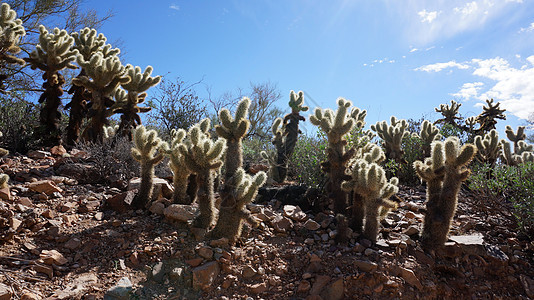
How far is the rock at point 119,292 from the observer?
3.13 m

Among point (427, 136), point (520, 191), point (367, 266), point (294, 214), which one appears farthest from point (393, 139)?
point (367, 266)

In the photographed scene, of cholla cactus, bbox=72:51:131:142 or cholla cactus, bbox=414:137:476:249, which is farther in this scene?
cholla cactus, bbox=72:51:131:142

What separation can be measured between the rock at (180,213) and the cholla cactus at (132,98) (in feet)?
13.0

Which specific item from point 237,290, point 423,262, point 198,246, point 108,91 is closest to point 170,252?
point 198,246

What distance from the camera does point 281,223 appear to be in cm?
436

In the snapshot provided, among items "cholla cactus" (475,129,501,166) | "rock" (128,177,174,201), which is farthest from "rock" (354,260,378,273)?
"cholla cactus" (475,129,501,166)

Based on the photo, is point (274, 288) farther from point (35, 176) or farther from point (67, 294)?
point (35, 176)

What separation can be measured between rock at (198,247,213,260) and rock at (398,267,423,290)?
1915 mm

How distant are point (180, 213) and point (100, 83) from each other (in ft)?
13.7

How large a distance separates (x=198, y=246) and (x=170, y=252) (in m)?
0.28

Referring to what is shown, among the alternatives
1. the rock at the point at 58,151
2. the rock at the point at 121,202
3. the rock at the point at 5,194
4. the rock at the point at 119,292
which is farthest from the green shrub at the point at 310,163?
the rock at the point at 58,151

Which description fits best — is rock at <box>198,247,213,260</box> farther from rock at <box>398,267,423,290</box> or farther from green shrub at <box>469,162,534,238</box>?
green shrub at <box>469,162,534,238</box>

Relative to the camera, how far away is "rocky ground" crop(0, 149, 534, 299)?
3375 mm

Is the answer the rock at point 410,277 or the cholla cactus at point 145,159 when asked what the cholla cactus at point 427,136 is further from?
the cholla cactus at point 145,159
